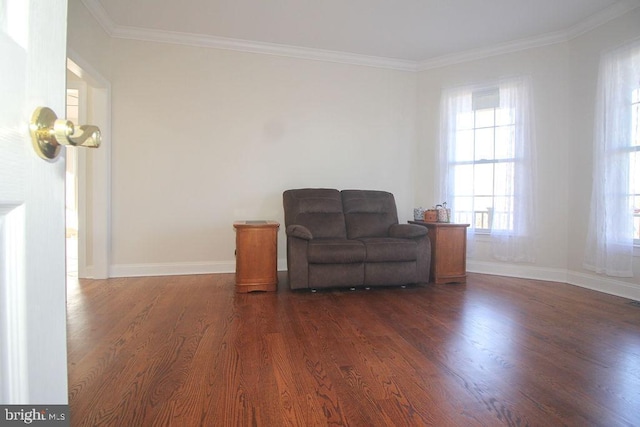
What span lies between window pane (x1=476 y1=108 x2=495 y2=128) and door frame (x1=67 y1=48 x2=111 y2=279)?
14.1 feet

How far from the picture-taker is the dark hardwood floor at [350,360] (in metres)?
1.29

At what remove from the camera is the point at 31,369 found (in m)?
0.44

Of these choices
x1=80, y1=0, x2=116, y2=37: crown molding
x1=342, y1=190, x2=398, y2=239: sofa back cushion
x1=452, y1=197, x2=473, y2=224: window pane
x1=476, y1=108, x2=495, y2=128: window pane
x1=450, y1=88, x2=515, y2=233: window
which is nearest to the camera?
x1=80, y1=0, x2=116, y2=37: crown molding

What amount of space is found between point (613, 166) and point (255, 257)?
3566 millimetres

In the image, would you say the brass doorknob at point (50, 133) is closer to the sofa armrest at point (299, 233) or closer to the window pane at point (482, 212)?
the sofa armrest at point (299, 233)

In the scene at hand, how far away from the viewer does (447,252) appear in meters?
3.51

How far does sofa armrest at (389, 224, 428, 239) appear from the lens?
11.0 feet

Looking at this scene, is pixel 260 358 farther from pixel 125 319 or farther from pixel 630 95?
pixel 630 95

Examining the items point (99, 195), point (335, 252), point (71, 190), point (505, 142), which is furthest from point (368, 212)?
point (71, 190)

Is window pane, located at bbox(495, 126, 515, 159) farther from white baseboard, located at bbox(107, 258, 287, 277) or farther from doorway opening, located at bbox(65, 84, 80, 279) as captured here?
doorway opening, located at bbox(65, 84, 80, 279)

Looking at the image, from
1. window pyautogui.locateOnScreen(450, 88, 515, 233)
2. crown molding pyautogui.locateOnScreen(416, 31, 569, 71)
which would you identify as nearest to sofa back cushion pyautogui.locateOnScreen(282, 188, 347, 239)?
window pyautogui.locateOnScreen(450, 88, 515, 233)

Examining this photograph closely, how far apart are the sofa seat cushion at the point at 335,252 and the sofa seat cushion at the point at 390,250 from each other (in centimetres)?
9

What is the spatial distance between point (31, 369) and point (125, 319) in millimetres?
2152

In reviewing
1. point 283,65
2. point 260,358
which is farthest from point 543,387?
point 283,65
